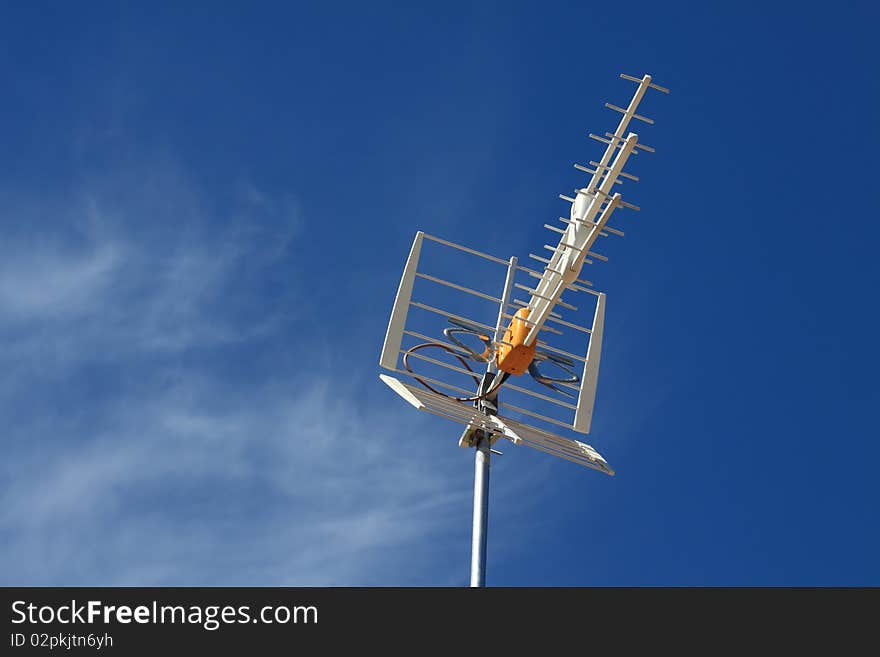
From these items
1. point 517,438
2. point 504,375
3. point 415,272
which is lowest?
point 517,438

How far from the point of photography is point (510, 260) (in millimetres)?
13945

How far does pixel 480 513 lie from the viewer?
12.5 m

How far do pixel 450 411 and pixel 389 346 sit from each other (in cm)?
112

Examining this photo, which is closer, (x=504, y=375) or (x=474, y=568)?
(x=474, y=568)

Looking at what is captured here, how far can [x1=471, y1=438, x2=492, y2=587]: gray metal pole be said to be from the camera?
12.2 m

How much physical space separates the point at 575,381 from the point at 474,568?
123 inches

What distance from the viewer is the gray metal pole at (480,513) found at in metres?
12.2

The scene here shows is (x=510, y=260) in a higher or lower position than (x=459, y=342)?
higher
